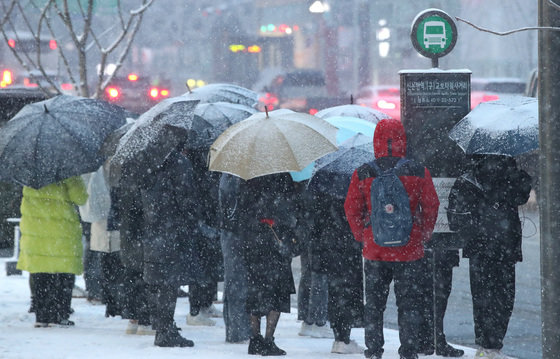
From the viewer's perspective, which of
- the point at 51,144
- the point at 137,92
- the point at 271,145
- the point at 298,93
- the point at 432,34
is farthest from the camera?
the point at 298,93

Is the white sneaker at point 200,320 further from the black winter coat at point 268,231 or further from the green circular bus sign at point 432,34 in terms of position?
the green circular bus sign at point 432,34

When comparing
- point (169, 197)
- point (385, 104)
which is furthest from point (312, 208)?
point (385, 104)

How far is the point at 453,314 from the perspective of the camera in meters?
10.4

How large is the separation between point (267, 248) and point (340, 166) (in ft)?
2.70

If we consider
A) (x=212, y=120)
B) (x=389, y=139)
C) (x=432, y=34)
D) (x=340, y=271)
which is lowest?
(x=340, y=271)

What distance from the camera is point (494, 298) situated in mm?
7531

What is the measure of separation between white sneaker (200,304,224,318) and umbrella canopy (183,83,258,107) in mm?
1950

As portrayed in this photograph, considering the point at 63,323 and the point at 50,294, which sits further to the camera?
the point at 63,323

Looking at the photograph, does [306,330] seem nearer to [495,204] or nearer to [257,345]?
[257,345]

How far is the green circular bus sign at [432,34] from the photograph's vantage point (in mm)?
8219

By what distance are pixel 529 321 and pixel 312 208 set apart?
2869 mm

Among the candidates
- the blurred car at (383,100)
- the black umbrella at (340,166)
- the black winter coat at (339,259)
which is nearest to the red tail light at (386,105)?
the blurred car at (383,100)

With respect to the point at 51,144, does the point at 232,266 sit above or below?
below

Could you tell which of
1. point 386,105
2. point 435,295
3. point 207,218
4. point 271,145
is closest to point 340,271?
point 435,295
